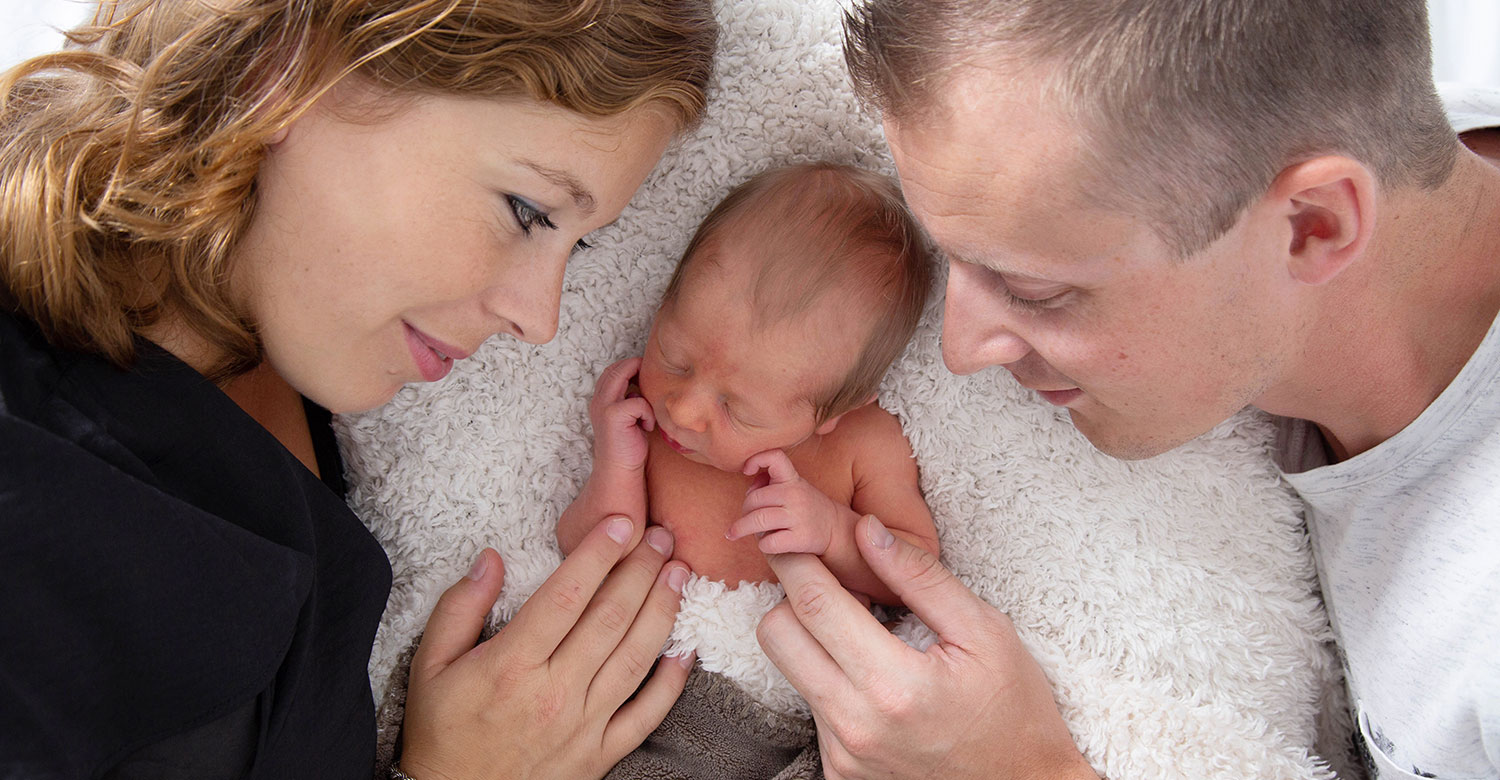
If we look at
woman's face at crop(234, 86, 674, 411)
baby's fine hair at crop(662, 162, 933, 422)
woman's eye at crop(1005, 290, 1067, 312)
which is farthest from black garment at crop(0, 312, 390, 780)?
woman's eye at crop(1005, 290, 1067, 312)

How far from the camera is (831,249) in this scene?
1.50m

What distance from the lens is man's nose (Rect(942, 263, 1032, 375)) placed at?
4.14 ft

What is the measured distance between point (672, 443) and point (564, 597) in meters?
0.30

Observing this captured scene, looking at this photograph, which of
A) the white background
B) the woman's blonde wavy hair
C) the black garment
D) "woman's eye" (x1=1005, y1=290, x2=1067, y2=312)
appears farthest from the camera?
the white background

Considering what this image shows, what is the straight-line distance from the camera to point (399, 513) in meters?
1.65

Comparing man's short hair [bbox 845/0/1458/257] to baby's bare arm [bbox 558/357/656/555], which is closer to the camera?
man's short hair [bbox 845/0/1458/257]

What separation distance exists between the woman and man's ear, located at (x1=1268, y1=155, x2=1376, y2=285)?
2.46ft

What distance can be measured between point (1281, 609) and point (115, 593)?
1567 millimetres

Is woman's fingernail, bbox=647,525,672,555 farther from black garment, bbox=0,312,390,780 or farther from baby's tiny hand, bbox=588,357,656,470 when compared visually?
black garment, bbox=0,312,390,780

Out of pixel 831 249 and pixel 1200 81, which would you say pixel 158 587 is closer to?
pixel 831 249

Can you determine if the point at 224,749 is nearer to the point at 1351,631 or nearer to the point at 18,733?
the point at 18,733

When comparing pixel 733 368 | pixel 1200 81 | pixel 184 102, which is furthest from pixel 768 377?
pixel 184 102

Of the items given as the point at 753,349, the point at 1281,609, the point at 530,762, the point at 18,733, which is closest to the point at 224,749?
the point at 18,733

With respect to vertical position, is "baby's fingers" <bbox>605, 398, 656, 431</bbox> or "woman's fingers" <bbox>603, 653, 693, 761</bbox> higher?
"baby's fingers" <bbox>605, 398, 656, 431</bbox>
